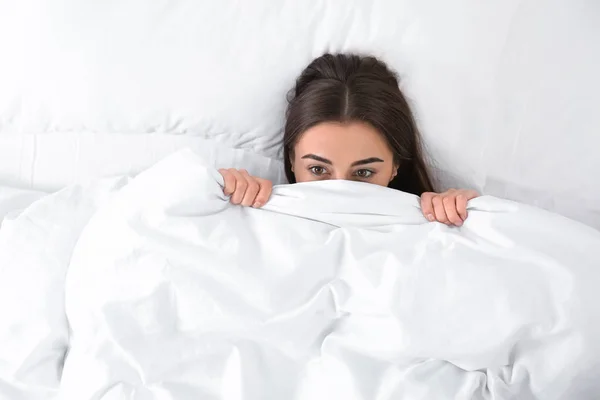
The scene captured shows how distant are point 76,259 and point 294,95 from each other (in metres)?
0.53

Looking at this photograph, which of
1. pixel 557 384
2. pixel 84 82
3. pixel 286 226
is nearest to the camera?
pixel 557 384

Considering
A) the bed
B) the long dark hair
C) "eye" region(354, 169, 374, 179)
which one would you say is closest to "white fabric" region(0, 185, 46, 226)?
the bed

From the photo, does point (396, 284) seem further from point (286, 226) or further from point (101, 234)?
point (101, 234)

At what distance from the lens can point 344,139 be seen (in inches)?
44.8

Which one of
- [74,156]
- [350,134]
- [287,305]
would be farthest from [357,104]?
[74,156]

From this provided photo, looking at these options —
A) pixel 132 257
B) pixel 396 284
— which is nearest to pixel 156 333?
pixel 132 257

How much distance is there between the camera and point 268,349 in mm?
947

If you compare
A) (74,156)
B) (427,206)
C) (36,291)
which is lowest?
(36,291)

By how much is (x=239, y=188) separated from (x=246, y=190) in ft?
0.04

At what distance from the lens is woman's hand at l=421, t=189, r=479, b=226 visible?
1083 mm

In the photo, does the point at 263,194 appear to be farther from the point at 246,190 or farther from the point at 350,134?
the point at 350,134

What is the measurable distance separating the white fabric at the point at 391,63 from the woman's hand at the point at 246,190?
196 millimetres

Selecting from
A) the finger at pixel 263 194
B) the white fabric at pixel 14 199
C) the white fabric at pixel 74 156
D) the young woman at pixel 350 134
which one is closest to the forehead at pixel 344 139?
the young woman at pixel 350 134

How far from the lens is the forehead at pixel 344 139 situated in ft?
3.73
